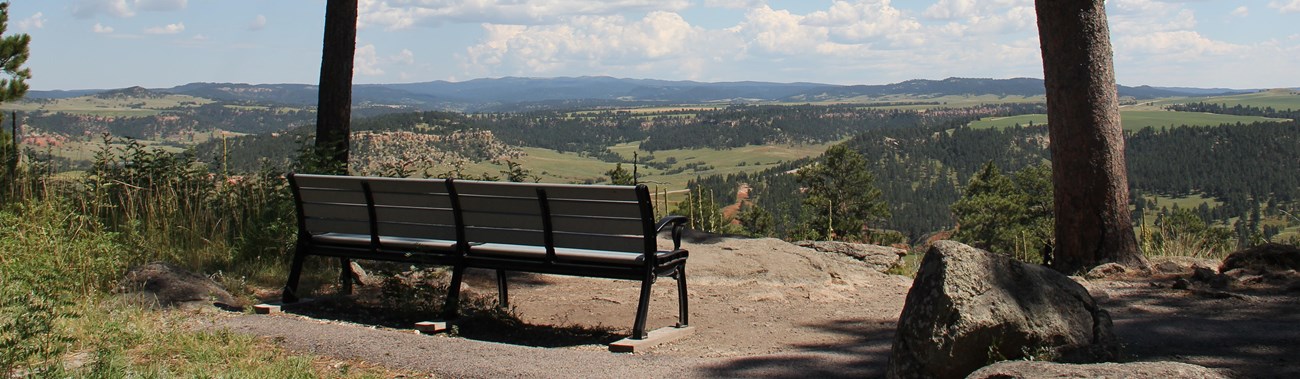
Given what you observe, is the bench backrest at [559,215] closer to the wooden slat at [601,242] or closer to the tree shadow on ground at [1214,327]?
the wooden slat at [601,242]

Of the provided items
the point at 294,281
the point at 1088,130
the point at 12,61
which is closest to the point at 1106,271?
the point at 1088,130

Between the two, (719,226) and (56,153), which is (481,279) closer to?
(56,153)

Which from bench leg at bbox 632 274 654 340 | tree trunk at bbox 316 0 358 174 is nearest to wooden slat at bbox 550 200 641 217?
bench leg at bbox 632 274 654 340

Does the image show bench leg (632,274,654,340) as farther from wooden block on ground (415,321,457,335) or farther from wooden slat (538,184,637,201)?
wooden block on ground (415,321,457,335)

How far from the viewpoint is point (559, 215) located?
6125 mm

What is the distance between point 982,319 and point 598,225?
245 centimetres

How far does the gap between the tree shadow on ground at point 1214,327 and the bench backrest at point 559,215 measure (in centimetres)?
258

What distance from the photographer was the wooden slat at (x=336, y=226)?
701 cm

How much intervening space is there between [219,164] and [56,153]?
2074 millimetres

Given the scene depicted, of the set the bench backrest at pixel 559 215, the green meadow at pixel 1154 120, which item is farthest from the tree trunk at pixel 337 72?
the green meadow at pixel 1154 120

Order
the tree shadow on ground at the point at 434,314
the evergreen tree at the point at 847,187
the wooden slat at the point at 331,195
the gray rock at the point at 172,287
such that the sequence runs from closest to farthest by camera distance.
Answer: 1. the tree shadow on ground at the point at 434,314
2. the gray rock at the point at 172,287
3. the wooden slat at the point at 331,195
4. the evergreen tree at the point at 847,187

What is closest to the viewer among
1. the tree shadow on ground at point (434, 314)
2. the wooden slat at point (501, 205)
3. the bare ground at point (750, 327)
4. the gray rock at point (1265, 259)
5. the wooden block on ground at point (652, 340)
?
the bare ground at point (750, 327)

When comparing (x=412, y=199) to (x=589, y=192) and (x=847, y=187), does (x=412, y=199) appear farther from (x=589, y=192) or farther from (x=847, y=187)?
(x=847, y=187)

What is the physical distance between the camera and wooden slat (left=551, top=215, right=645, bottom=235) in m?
5.92
